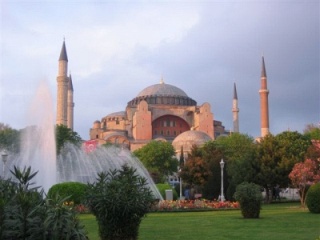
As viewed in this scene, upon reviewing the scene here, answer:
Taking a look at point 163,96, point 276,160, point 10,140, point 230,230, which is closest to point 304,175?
point 276,160

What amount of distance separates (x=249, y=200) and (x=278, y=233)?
4479 mm

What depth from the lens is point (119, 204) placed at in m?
9.23

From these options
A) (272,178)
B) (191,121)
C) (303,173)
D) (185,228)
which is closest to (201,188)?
(272,178)

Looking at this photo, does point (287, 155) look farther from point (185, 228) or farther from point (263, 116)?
Answer: point (263, 116)

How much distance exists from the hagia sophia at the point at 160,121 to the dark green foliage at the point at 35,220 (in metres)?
59.8

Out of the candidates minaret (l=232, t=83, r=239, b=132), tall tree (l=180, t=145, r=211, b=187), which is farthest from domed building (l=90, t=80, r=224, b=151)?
tall tree (l=180, t=145, r=211, b=187)

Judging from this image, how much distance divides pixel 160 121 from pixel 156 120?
859mm

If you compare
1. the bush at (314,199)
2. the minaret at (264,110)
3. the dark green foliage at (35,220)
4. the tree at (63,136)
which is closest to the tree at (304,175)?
the bush at (314,199)

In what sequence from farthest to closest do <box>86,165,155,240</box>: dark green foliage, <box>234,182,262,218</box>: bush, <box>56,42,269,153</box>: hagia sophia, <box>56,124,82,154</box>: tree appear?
<box>56,42,269,153</box>: hagia sophia
<box>56,124,82,154</box>: tree
<box>234,182,262,218</box>: bush
<box>86,165,155,240</box>: dark green foliage

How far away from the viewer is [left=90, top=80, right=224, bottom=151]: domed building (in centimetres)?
7556

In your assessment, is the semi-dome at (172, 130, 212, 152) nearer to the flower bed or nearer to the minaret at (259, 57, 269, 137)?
the minaret at (259, 57, 269, 137)

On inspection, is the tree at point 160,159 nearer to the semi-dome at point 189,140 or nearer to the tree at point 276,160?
the semi-dome at point 189,140

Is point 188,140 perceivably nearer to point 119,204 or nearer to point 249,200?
Answer: point 249,200

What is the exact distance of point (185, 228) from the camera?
500 inches
